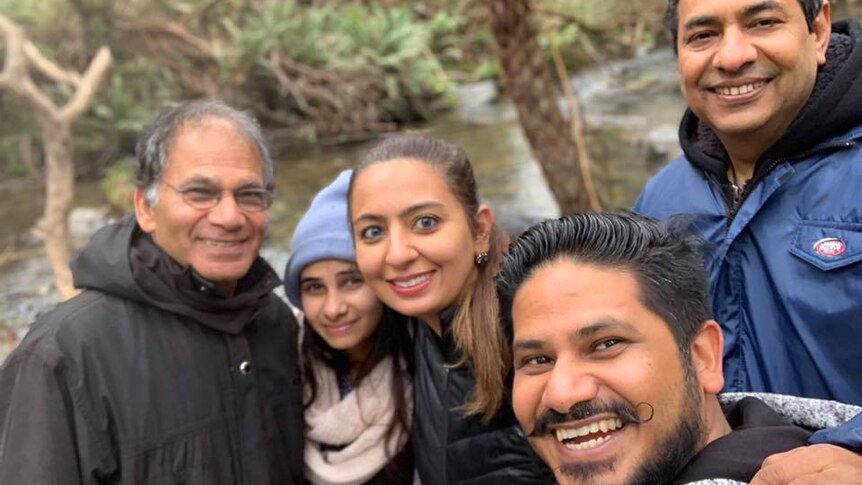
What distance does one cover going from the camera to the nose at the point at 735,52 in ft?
6.77

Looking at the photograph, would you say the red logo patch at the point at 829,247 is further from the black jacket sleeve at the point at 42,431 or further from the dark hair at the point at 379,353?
the black jacket sleeve at the point at 42,431

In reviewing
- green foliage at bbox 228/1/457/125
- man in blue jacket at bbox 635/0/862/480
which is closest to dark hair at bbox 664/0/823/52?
man in blue jacket at bbox 635/0/862/480

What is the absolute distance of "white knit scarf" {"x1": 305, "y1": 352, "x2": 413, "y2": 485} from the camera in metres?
2.81

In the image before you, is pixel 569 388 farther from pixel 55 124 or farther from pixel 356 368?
pixel 55 124

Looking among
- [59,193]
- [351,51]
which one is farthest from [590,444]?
[351,51]

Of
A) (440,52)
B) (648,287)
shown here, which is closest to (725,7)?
(648,287)

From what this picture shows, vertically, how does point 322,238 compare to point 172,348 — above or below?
above

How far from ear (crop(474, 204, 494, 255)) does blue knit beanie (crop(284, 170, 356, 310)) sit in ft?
1.44

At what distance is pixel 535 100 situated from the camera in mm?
6098

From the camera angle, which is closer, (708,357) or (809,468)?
(809,468)

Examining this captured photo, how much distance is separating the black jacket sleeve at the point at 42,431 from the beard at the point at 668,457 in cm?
135

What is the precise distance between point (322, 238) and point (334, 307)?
243mm

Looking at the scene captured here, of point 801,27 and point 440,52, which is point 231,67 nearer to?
point 440,52

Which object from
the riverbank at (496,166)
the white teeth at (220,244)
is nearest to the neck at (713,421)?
the white teeth at (220,244)
